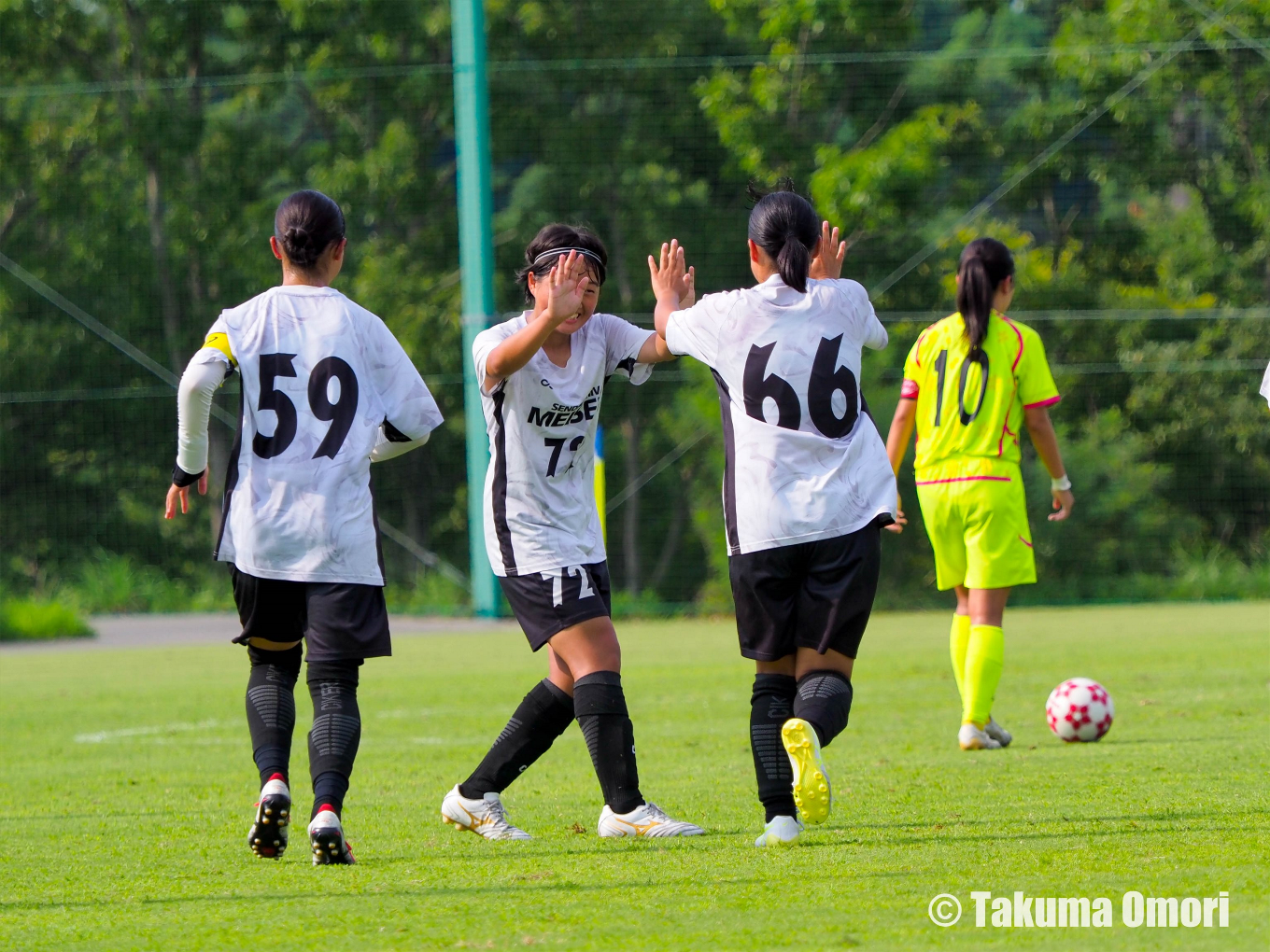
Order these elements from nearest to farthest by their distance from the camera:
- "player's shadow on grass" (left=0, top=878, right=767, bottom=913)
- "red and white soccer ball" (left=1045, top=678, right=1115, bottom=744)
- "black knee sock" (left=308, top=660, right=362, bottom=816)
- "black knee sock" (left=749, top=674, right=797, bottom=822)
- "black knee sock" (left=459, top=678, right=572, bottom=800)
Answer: "player's shadow on grass" (left=0, top=878, right=767, bottom=913), "black knee sock" (left=308, top=660, right=362, bottom=816), "black knee sock" (left=749, top=674, right=797, bottom=822), "black knee sock" (left=459, top=678, right=572, bottom=800), "red and white soccer ball" (left=1045, top=678, right=1115, bottom=744)

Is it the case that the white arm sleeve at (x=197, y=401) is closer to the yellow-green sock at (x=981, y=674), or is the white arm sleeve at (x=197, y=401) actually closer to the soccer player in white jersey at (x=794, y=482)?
the soccer player in white jersey at (x=794, y=482)

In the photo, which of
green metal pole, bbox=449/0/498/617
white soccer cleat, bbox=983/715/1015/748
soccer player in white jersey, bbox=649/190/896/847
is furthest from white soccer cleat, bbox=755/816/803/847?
green metal pole, bbox=449/0/498/617

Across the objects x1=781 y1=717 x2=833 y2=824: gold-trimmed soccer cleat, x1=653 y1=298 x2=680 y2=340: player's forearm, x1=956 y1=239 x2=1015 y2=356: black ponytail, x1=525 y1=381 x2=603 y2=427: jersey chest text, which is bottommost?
x1=781 y1=717 x2=833 y2=824: gold-trimmed soccer cleat

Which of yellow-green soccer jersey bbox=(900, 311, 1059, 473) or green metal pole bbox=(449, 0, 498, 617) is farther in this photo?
green metal pole bbox=(449, 0, 498, 617)

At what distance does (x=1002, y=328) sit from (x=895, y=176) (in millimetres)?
11947

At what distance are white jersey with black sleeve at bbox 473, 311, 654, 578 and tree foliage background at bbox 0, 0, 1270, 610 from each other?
12.2m

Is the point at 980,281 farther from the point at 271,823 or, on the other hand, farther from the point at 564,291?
the point at 271,823

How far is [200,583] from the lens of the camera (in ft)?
61.7

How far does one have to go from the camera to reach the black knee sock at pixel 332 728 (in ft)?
13.9

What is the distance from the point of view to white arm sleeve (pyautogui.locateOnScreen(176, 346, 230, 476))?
4.30 m

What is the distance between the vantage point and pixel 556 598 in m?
4.59

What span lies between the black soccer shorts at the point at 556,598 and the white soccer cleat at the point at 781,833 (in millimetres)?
758

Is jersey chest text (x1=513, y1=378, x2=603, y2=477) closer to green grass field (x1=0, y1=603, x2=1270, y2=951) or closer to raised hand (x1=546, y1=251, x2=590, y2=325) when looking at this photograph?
raised hand (x1=546, y1=251, x2=590, y2=325)

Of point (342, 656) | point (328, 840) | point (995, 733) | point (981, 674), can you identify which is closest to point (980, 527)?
point (981, 674)
